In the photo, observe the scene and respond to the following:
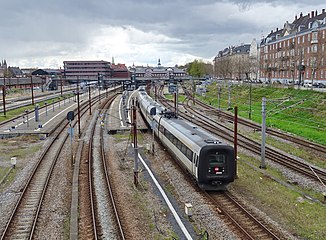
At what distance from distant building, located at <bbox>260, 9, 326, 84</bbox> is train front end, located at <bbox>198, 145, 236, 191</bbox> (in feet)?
144

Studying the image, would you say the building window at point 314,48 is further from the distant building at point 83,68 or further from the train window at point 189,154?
the distant building at point 83,68

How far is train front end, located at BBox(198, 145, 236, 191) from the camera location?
17375 mm

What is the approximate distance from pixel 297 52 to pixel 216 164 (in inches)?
2638

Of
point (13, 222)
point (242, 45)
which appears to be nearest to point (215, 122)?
point (13, 222)

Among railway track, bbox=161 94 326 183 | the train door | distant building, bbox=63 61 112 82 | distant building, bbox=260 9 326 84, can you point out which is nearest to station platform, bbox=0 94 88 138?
railway track, bbox=161 94 326 183

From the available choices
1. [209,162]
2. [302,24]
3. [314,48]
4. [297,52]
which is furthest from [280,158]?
[302,24]

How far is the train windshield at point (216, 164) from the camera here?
1744cm

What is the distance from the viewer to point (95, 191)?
18.5 metres

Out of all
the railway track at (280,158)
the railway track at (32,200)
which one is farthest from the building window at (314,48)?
the railway track at (32,200)

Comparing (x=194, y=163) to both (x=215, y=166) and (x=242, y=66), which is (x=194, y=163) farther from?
(x=242, y=66)

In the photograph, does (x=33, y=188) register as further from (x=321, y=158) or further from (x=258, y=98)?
(x=258, y=98)

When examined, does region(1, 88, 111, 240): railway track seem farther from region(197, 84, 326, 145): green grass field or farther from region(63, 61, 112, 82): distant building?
region(63, 61, 112, 82): distant building

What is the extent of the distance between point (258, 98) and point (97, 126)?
1204 inches

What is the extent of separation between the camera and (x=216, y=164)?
17.5 metres
